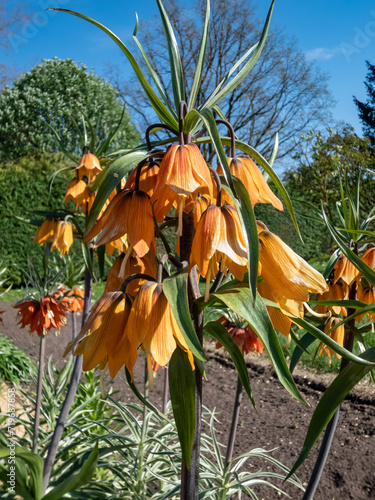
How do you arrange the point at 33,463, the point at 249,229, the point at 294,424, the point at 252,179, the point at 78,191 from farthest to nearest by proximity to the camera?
the point at 294,424 → the point at 78,191 → the point at 33,463 → the point at 252,179 → the point at 249,229

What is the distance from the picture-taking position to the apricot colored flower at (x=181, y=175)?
72cm

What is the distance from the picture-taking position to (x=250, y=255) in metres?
0.61

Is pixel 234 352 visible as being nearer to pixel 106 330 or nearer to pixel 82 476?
pixel 106 330

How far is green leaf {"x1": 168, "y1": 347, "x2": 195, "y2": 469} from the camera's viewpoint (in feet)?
2.22

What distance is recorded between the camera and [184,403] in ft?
2.26

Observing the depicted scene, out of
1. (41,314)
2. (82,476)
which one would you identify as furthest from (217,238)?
(41,314)

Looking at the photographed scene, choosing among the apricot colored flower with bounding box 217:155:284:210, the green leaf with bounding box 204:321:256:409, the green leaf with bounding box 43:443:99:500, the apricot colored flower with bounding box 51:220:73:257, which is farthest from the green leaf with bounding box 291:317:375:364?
the apricot colored flower with bounding box 51:220:73:257

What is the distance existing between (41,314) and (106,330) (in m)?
1.77

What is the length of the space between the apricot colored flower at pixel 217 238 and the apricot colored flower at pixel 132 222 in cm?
8

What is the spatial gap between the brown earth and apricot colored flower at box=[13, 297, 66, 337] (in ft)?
0.99

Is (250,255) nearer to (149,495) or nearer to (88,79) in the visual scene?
(149,495)

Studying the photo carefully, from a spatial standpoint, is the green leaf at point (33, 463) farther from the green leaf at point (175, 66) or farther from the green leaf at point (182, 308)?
the green leaf at point (175, 66)

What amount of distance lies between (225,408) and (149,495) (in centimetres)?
154

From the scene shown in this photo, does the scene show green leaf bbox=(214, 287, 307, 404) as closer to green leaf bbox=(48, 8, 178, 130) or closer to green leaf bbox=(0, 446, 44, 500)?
green leaf bbox=(48, 8, 178, 130)
